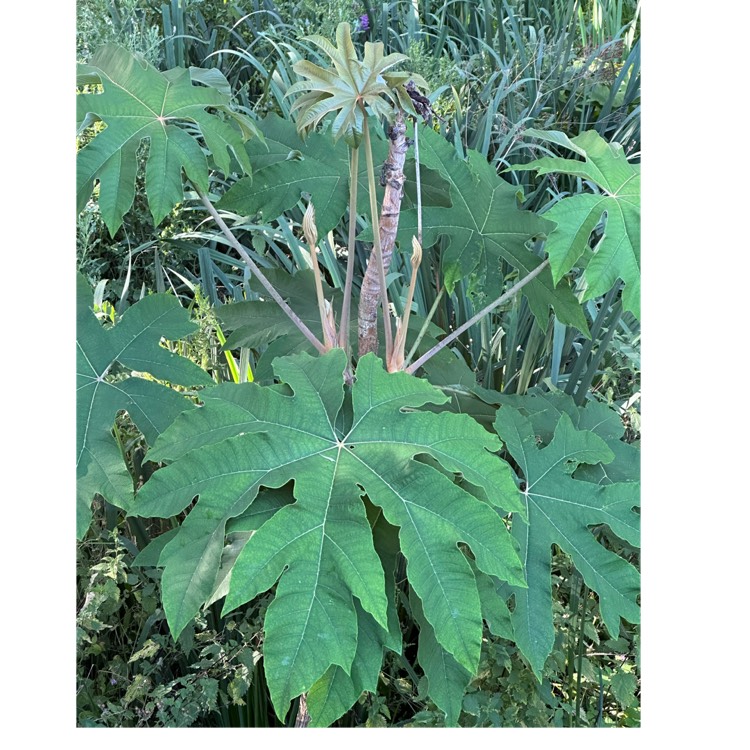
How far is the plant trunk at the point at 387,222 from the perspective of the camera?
1.00m

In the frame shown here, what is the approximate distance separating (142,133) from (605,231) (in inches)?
24.4

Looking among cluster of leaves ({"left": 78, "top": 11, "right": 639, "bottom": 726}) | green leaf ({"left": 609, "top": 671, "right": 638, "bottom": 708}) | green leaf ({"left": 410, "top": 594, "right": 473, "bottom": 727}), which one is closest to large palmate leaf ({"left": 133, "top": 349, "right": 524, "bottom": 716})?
cluster of leaves ({"left": 78, "top": 11, "right": 639, "bottom": 726})

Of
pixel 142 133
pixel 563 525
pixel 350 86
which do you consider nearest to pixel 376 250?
pixel 350 86

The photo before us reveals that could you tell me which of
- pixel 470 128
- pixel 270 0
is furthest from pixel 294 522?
pixel 270 0

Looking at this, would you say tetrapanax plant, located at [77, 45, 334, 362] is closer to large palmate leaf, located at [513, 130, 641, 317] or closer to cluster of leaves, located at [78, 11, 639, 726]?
cluster of leaves, located at [78, 11, 639, 726]

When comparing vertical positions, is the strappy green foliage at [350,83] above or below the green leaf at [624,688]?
above

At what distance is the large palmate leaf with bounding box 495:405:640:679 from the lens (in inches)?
37.1

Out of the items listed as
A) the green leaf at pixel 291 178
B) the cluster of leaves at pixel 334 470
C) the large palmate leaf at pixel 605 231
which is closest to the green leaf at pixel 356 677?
the cluster of leaves at pixel 334 470

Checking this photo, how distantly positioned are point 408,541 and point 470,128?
1698mm

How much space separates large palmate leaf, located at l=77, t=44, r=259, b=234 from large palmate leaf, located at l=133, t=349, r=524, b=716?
0.27 m

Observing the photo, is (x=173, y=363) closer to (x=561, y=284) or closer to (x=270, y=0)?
(x=561, y=284)

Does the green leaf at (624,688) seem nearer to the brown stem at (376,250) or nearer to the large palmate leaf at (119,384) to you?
the brown stem at (376,250)

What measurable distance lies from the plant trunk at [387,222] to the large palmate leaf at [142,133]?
199 millimetres

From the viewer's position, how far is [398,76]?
885mm
